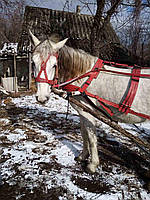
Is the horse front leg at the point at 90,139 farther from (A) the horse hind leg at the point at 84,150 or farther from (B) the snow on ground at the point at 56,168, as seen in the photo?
(B) the snow on ground at the point at 56,168

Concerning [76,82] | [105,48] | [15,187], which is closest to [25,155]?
[15,187]

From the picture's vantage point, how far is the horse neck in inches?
82.5

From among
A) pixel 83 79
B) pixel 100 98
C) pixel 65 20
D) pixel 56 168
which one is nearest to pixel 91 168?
pixel 56 168

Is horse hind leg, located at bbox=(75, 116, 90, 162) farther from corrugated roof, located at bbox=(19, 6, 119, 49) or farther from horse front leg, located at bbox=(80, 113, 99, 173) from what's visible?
corrugated roof, located at bbox=(19, 6, 119, 49)

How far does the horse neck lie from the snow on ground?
5.80ft

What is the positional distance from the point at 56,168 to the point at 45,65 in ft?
6.52

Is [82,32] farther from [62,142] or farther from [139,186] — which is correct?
[139,186]

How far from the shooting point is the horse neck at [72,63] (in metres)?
2.10

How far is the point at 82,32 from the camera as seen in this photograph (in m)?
11.0

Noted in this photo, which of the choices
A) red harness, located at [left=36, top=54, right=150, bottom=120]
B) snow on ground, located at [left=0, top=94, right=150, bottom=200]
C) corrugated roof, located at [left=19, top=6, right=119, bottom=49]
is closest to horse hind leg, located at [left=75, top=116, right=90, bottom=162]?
snow on ground, located at [left=0, top=94, right=150, bottom=200]

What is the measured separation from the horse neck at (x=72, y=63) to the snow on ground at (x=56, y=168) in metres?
1.77

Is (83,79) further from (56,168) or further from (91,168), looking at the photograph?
(56,168)

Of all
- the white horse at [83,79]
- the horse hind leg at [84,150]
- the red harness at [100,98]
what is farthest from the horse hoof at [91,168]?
the red harness at [100,98]

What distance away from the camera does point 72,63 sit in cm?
218
